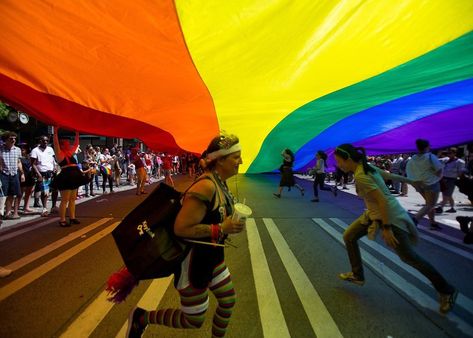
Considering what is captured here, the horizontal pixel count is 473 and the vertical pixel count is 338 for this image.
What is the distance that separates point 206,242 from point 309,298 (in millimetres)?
2041

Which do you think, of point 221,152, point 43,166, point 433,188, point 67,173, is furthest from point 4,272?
point 433,188

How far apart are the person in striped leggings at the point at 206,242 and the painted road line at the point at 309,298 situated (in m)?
1.13

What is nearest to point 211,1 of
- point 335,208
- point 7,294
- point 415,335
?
point 415,335

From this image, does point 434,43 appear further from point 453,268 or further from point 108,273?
point 108,273

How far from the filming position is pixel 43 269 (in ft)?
14.7

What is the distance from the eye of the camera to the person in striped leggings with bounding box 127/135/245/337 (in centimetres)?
211

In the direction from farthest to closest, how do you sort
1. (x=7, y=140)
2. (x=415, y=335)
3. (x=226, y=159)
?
(x=7, y=140), (x=415, y=335), (x=226, y=159)

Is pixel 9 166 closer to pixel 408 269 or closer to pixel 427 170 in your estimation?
pixel 408 269

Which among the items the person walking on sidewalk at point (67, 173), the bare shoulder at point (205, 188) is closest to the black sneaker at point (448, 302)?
the bare shoulder at point (205, 188)

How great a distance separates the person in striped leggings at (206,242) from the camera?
2.11 metres

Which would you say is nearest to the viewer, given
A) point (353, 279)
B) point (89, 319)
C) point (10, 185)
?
point (89, 319)

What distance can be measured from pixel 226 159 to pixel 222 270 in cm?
84

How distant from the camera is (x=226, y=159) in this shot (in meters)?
2.34

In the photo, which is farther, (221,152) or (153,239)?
(221,152)
